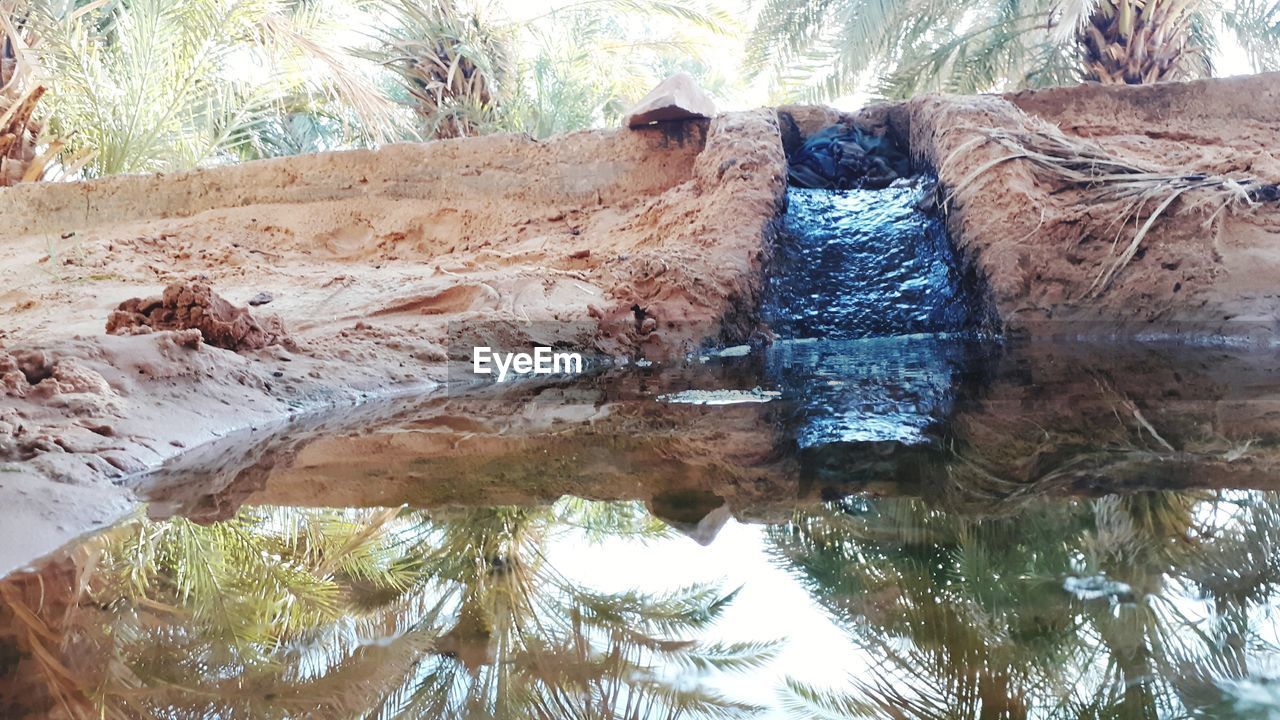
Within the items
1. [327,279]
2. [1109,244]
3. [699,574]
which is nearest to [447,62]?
[327,279]

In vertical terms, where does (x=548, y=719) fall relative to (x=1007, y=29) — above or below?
Answer: below

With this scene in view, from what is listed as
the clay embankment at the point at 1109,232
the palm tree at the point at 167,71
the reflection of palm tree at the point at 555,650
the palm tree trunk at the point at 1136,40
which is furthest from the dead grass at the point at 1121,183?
the palm tree at the point at 167,71

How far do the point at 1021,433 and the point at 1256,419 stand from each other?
62 centimetres

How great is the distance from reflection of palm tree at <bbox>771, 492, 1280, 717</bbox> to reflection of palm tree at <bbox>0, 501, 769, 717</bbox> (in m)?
0.17

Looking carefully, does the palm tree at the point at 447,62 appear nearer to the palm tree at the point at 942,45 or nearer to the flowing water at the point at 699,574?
the palm tree at the point at 942,45

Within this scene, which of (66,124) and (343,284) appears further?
(66,124)

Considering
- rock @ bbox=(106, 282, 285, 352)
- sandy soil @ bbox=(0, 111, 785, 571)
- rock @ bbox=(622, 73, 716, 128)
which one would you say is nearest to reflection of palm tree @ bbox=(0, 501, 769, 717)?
sandy soil @ bbox=(0, 111, 785, 571)

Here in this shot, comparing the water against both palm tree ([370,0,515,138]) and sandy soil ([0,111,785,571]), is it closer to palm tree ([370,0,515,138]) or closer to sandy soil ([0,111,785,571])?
sandy soil ([0,111,785,571])

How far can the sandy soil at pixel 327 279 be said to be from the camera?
247 cm

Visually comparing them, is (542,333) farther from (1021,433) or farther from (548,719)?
(548,719)

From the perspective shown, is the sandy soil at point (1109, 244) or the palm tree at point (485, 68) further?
the palm tree at point (485, 68)

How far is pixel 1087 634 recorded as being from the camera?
40.2 inches

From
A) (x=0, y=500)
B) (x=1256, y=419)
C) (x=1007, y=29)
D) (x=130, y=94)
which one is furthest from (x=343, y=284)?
(x=1007, y=29)

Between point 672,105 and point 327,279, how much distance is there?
8.60 feet
